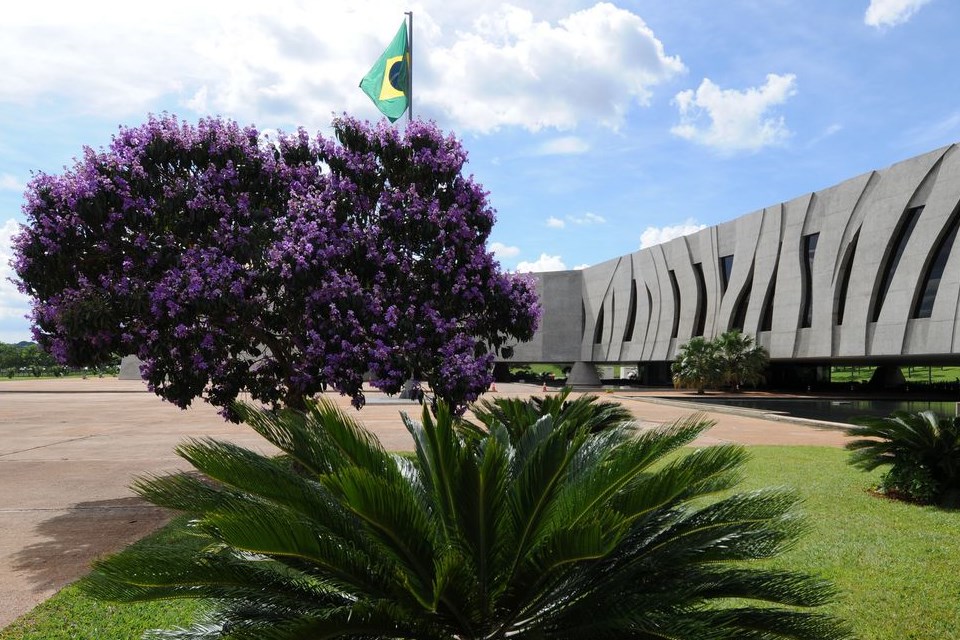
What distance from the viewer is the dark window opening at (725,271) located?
1772 inches

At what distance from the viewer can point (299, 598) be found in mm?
3402

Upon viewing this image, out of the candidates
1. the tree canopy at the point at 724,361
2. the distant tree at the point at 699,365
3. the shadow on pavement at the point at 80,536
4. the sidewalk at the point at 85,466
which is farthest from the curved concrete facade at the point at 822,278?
the shadow on pavement at the point at 80,536

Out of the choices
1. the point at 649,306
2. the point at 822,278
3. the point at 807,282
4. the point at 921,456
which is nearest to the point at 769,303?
the point at 807,282

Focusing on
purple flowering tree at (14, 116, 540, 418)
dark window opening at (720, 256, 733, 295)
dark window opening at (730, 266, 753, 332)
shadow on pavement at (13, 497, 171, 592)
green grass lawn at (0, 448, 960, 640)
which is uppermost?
dark window opening at (720, 256, 733, 295)

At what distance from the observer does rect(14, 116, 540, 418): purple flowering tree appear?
934 cm

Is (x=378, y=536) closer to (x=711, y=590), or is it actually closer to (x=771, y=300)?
(x=711, y=590)

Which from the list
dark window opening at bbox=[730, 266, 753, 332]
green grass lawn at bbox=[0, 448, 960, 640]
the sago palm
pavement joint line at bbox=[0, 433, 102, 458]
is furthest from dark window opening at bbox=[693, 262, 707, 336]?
the sago palm

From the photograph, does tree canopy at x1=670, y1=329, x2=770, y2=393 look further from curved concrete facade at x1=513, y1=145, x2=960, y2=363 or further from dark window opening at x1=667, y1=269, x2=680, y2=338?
dark window opening at x1=667, y1=269, x2=680, y2=338

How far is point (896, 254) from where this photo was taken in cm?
3238

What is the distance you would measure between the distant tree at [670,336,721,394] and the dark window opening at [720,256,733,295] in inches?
151

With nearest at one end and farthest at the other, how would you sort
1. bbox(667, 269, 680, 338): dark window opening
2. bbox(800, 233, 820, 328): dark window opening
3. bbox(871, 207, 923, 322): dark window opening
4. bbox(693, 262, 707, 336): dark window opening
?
bbox(871, 207, 923, 322): dark window opening < bbox(800, 233, 820, 328): dark window opening < bbox(693, 262, 707, 336): dark window opening < bbox(667, 269, 680, 338): dark window opening

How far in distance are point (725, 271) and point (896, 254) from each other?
1345cm

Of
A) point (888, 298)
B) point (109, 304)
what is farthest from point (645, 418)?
point (109, 304)

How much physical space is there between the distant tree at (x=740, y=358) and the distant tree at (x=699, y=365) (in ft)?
1.22
